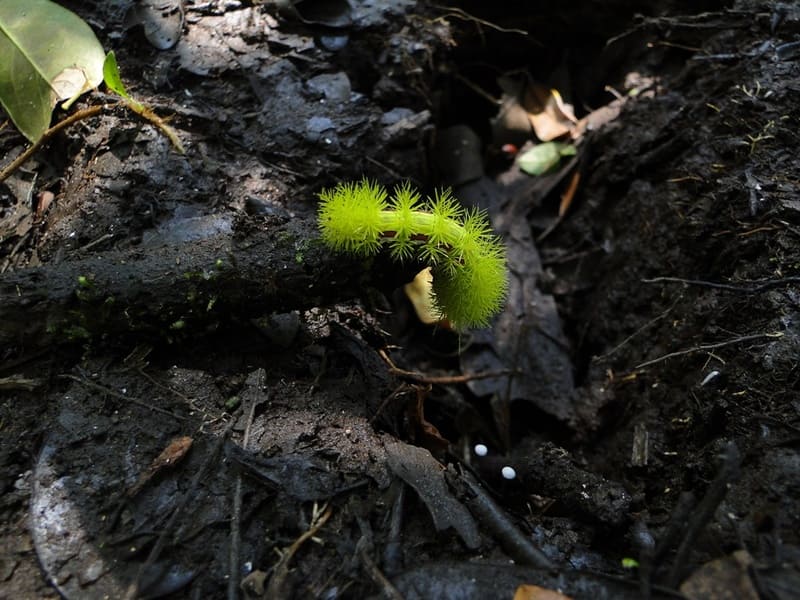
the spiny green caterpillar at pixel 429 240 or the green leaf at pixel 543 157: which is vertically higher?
the spiny green caterpillar at pixel 429 240

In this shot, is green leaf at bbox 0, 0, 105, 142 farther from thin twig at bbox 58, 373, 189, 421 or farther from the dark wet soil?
thin twig at bbox 58, 373, 189, 421

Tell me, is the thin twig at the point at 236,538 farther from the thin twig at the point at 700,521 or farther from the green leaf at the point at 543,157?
the green leaf at the point at 543,157

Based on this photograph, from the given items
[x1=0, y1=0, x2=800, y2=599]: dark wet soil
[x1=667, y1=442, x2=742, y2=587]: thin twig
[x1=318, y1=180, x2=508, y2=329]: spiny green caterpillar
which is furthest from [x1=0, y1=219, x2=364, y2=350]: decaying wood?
[x1=667, y1=442, x2=742, y2=587]: thin twig

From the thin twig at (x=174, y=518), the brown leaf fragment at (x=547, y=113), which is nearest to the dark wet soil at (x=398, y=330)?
the thin twig at (x=174, y=518)

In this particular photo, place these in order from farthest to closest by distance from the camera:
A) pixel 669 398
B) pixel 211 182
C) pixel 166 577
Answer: pixel 211 182 < pixel 669 398 < pixel 166 577

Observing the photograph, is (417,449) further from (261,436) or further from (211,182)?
(211,182)

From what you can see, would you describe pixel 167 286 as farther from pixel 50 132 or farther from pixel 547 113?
pixel 547 113

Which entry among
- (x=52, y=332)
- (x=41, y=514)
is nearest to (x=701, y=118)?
(x=52, y=332)
